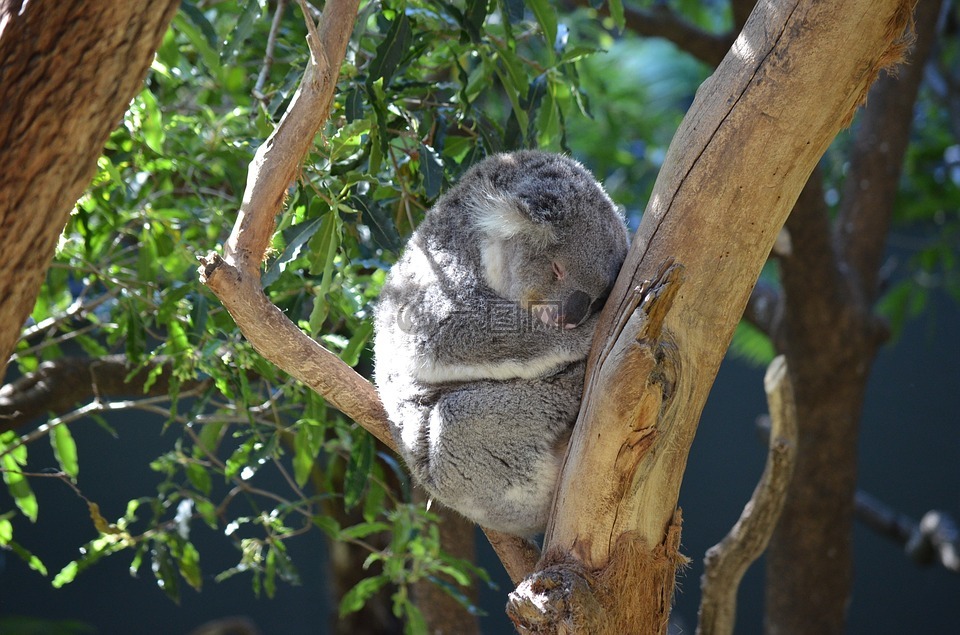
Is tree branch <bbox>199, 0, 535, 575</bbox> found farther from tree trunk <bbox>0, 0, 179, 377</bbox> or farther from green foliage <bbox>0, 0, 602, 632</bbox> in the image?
tree trunk <bbox>0, 0, 179, 377</bbox>

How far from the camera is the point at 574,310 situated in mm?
1865

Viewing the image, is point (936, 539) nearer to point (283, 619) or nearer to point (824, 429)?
point (824, 429)

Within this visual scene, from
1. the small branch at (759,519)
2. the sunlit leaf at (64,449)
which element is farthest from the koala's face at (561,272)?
the sunlit leaf at (64,449)

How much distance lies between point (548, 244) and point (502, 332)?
0.75ft

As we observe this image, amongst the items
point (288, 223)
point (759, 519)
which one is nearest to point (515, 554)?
point (759, 519)

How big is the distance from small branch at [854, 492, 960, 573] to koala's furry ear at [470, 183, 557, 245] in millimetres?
3230

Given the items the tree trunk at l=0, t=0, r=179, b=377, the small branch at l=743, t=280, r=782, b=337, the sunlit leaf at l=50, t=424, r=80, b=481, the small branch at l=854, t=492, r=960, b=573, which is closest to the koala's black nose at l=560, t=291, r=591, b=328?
the tree trunk at l=0, t=0, r=179, b=377

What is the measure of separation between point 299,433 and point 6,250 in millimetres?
1238

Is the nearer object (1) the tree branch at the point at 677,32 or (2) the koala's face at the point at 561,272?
(2) the koala's face at the point at 561,272

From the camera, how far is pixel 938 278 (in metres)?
5.92

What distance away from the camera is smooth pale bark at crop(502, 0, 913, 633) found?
162 centimetres

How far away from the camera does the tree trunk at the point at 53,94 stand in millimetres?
1333

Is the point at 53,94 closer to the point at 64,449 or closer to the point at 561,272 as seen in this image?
the point at 561,272

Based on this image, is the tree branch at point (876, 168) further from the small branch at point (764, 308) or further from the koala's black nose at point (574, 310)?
the koala's black nose at point (574, 310)
